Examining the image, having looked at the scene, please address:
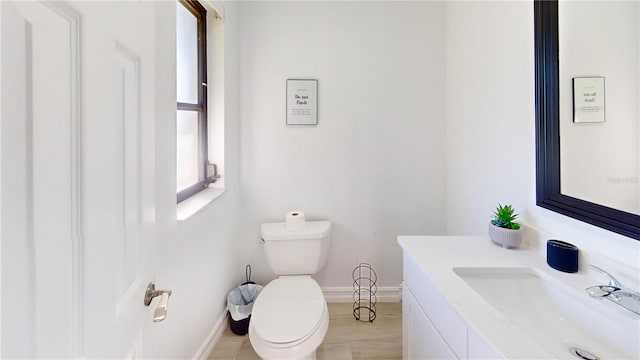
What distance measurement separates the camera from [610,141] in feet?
3.01

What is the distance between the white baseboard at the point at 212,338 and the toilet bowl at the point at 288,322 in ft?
1.30

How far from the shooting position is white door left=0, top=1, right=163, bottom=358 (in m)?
0.31

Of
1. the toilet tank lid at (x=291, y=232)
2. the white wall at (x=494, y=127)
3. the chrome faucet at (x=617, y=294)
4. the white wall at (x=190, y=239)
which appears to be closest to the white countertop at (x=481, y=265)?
the chrome faucet at (x=617, y=294)

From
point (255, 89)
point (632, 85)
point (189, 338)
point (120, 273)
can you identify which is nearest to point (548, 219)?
point (632, 85)

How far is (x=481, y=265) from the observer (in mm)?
1102

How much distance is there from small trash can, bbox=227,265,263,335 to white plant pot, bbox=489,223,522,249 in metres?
1.44

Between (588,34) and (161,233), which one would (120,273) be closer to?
(161,233)

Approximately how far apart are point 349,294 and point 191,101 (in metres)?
1.68

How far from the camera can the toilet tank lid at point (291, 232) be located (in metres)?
1.91

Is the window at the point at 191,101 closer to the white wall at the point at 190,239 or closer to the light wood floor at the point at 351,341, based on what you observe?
the white wall at the point at 190,239

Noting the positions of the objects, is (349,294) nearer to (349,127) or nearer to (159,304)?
(349,127)

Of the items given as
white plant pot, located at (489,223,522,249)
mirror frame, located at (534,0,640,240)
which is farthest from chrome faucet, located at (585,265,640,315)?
white plant pot, located at (489,223,522,249)

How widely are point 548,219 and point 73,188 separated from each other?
146 centimetres

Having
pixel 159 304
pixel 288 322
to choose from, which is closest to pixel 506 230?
pixel 288 322
